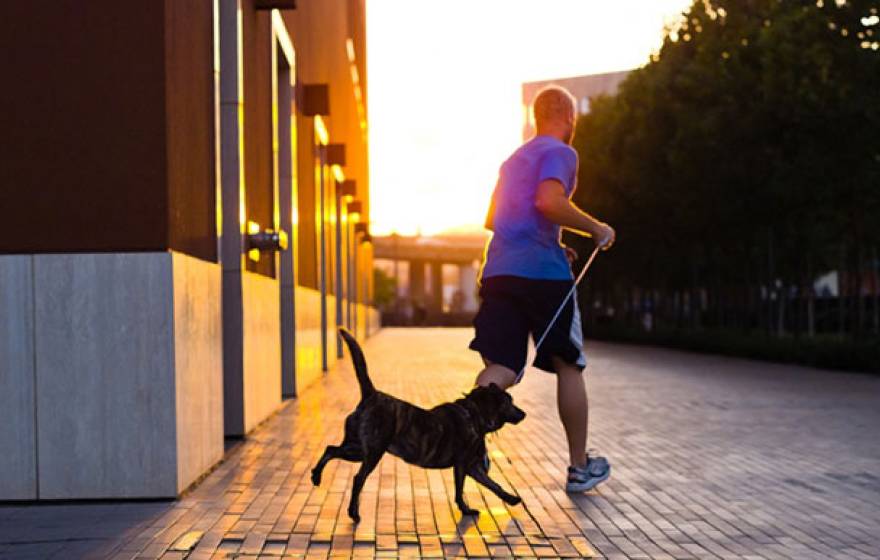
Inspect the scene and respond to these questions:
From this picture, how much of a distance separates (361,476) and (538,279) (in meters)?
1.33

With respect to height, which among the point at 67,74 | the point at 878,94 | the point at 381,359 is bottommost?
the point at 381,359

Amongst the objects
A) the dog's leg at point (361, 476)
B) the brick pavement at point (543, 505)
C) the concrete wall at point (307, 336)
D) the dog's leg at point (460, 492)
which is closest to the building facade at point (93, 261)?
the brick pavement at point (543, 505)

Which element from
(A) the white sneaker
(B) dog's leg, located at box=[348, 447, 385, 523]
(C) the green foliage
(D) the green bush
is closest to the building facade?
(B) dog's leg, located at box=[348, 447, 385, 523]

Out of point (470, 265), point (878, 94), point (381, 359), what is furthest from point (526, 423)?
point (470, 265)

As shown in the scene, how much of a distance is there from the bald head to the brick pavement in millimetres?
1794

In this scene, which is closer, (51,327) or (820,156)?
(51,327)

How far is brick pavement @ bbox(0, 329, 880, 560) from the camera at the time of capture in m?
5.02

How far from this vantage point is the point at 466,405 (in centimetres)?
556

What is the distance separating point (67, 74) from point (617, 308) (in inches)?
1700

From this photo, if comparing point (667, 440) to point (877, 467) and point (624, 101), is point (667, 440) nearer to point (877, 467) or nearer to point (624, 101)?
point (877, 467)

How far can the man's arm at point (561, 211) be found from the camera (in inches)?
235

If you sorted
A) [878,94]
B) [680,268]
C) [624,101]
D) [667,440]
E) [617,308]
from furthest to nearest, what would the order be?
[617,308]
[680,268]
[624,101]
[878,94]
[667,440]

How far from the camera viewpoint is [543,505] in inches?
238

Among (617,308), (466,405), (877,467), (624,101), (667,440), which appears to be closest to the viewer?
(466,405)
